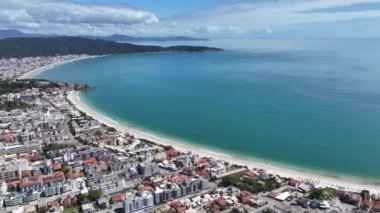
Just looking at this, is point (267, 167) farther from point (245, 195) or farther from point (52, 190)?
point (52, 190)

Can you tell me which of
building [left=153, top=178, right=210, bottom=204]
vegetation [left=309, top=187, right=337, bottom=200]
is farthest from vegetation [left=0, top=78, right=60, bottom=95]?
vegetation [left=309, top=187, right=337, bottom=200]

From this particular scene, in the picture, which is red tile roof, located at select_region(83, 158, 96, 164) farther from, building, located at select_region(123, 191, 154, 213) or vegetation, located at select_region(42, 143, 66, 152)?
building, located at select_region(123, 191, 154, 213)

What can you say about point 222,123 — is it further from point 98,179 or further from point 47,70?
point 47,70

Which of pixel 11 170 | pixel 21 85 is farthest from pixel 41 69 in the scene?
pixel 11 170

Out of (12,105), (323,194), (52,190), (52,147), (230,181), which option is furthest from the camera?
(12,105)

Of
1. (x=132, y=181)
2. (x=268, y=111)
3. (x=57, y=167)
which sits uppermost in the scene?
(x=268, y=111)

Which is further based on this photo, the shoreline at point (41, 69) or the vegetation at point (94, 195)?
the shoreline at point (41, 69)

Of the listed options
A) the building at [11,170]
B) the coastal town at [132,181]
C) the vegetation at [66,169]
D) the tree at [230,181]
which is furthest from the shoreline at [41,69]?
the tree at [230,181]

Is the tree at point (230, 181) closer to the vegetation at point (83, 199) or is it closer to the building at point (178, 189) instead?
the building at point (178, 189)
